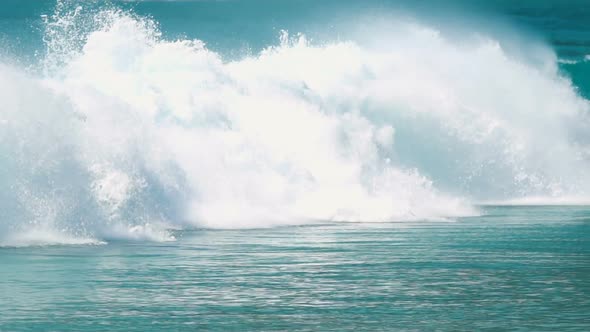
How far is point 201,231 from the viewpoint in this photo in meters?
56.2

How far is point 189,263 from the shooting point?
38156 millimetres

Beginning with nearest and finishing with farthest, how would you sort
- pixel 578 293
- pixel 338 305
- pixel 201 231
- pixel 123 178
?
pixel 338 305
pixel 578 293
pixel 123 178
pixel 201 231

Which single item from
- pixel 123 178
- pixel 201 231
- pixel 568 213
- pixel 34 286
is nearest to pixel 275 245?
pixel 123 178

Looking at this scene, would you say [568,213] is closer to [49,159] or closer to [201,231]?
[201,231]

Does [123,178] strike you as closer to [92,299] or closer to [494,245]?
[494,245]

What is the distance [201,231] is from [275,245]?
1049 centimetres

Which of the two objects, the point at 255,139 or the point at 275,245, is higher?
the point at 255,139

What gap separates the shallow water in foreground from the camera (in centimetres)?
2600

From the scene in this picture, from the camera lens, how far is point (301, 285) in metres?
32.2

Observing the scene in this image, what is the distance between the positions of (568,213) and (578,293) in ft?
170

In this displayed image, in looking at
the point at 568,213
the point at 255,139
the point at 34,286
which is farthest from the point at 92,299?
the point at 568,213

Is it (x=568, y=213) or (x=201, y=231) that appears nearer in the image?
(x=201, y=231)

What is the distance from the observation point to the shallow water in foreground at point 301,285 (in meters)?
26.0

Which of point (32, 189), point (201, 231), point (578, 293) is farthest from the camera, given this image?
point (201, 231)
